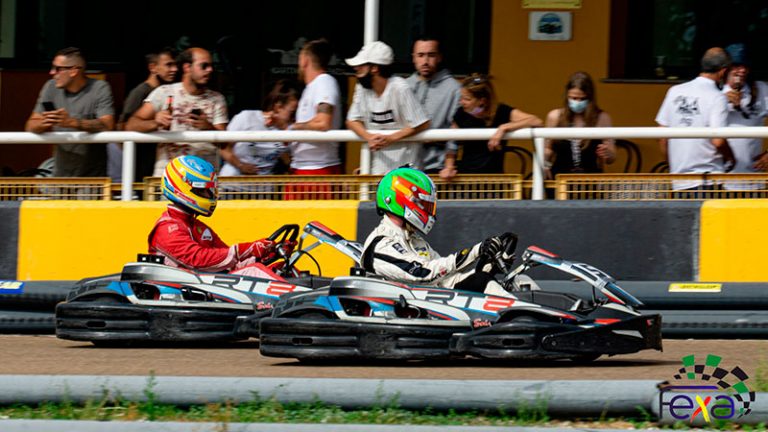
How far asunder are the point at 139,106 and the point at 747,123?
183 inches

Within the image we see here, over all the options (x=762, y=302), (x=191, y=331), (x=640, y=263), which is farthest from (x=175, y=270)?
(x=762, y=302)

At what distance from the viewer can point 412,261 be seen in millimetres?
8375

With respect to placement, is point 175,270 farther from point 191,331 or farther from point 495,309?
point 495,309

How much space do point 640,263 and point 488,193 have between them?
3.98 feet

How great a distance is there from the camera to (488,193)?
10055mm

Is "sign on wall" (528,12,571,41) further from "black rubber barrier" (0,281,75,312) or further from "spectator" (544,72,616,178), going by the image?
"black rubber barrier" (0,281,75,312)

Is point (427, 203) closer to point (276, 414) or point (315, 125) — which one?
point (315, 125)

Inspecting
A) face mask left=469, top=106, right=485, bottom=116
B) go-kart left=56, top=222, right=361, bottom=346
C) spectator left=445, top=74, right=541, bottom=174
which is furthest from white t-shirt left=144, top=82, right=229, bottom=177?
face mask left=469, top=106, right=485, bottom=116

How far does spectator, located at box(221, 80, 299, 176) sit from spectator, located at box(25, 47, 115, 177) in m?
0.96

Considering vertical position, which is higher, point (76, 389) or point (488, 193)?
point (488, 193)

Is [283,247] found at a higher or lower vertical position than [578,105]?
lower

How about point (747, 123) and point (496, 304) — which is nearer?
point (496, 304)

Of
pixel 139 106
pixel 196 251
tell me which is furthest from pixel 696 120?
pixel 139 106

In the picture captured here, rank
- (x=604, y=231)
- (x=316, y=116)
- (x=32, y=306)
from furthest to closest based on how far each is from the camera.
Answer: (x=316, y=116), (x=32, y=306), (x=604, y=231)
